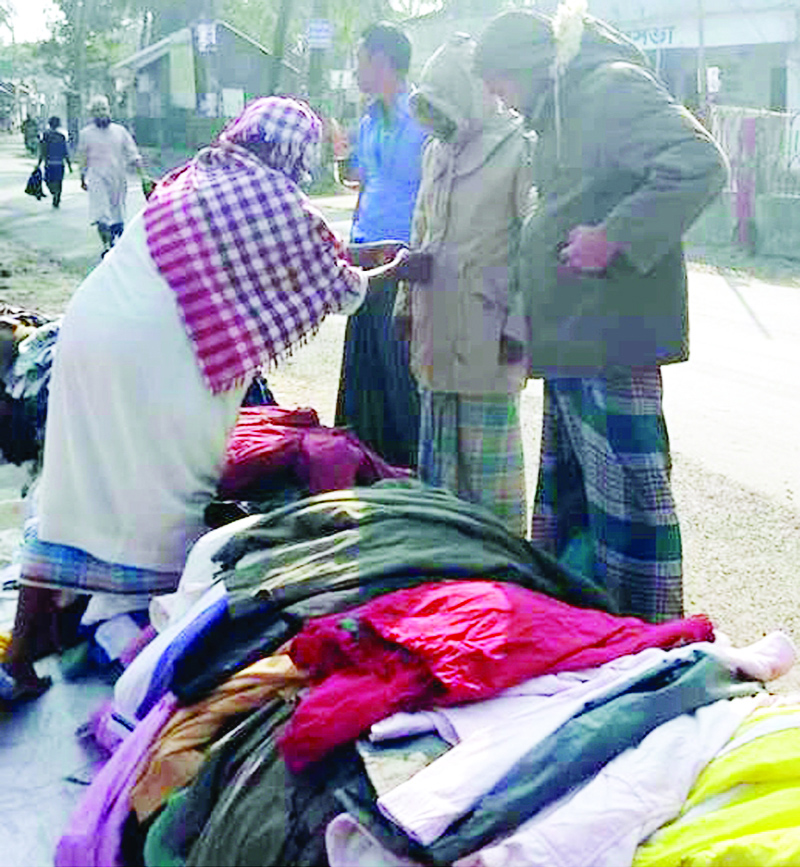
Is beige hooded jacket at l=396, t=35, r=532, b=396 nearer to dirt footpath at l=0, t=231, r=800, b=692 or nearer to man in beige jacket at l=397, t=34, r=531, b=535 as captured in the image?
man in beige jacket at l=397, t=34, r=531, b=535

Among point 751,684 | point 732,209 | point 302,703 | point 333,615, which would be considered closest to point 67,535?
point 333,615

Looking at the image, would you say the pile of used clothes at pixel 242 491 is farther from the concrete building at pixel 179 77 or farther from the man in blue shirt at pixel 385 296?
the concrete building at pixel 179 77

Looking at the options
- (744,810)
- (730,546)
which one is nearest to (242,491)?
(744,810)

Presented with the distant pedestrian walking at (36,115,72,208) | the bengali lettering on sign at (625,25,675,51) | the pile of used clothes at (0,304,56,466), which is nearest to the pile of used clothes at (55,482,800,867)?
the pile of used clothes at (0,304,56,466)

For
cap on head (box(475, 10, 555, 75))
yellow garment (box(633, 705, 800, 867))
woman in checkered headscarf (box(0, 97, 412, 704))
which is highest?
cap on head (box(475, 10, 555, 75))

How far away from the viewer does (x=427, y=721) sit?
1.97 m

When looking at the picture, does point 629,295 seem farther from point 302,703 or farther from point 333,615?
point 302,703

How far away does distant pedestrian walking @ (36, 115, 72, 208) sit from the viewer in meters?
21.2

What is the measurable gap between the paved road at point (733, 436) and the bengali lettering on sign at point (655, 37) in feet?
47.5

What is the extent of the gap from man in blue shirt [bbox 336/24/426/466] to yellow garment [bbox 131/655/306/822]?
7.04 feet

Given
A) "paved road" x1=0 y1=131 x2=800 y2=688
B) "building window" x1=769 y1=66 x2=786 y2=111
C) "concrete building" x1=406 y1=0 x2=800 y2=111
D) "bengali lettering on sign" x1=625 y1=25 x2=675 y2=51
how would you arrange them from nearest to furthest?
"paved road" x1=0 y1=131 x2=800 y2=688, "concrete building" x1=406 y1=0 x2=800 y2=111, "building window" x1=769 y1=66 x2=786 y2=111, "bengali lettering on sign" x1=625 y1=25 x2=675 y2=51

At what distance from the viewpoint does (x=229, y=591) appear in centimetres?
246

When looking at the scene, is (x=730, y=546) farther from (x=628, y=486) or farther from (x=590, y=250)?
(x=590, y=250)

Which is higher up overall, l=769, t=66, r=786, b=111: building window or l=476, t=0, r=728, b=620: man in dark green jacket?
l=769, t=66, r=786, b=111: building window
